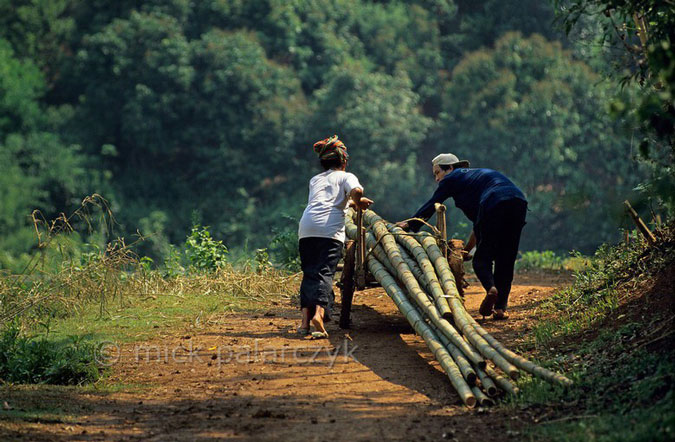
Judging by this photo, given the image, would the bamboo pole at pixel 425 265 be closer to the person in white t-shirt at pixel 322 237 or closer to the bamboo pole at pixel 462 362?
the bamboo pole at pixel 462 362

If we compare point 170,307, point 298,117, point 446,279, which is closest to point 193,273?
point 170,307

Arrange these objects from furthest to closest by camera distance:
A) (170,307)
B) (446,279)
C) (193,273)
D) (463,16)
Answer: (463,16)
(193,273)
(170,307)
(446,279)

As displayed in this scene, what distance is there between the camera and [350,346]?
6.32 meters

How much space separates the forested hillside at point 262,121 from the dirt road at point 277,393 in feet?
52.4

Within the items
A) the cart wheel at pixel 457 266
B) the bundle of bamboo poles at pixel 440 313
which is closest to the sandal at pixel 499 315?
the cart wheel at pixel 457 266

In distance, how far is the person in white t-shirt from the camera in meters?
6.52

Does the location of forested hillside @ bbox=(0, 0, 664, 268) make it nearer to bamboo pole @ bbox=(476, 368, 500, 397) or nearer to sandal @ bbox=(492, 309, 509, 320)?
sandal @ bbox=(492, 309, 509, 320)

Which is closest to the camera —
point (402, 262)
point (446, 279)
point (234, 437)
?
point (234, 437)

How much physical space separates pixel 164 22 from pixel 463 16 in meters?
9.65

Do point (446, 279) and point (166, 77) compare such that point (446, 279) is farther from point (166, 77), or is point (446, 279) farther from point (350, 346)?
point (166, 77)

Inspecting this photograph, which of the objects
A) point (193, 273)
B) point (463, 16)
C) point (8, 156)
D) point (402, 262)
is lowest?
point (8, 156)

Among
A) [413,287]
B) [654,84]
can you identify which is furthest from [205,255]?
[654,84]

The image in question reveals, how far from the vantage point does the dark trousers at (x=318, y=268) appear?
653 cm

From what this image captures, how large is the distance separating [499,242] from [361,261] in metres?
1.12
